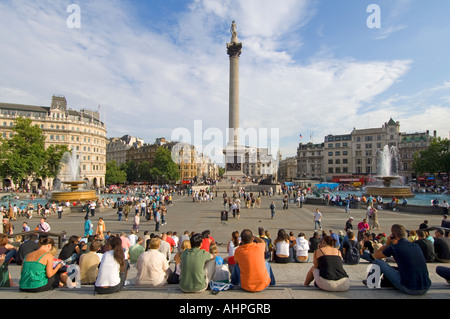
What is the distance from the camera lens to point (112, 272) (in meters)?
5.11

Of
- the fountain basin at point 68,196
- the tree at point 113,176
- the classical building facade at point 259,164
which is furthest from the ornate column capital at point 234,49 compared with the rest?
the classical building facade at point 259,164

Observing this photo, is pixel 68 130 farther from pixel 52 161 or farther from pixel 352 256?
pixel 352 256

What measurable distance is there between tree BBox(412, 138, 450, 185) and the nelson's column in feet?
156

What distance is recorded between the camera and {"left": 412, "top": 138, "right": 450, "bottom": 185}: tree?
2589 inches

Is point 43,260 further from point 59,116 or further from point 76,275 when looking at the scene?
point 59,116

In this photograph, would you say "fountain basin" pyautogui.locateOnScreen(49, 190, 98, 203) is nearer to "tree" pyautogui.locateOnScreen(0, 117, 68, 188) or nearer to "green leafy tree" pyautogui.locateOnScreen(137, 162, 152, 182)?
"tree" pyautogui.locateOnScreen(0, 117, 68, 188)

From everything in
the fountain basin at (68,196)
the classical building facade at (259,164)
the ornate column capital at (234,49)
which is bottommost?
the fountain basin at (68,196)

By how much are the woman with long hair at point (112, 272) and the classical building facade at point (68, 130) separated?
78970 millimetres

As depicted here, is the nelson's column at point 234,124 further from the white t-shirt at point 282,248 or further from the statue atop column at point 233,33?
the white t-shirt at point 282,248

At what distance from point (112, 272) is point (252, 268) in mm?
2649

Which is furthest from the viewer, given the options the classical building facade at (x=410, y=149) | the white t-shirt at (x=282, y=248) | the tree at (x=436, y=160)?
the classical building facade at (x=410, y=149)

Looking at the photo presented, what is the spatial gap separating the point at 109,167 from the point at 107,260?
320 ft

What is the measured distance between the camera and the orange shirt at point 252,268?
512 centimetres

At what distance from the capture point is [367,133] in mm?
92438
